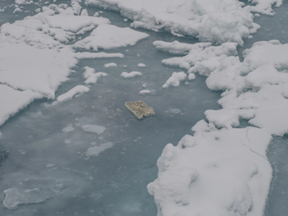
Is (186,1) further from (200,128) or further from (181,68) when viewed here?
(200,128)

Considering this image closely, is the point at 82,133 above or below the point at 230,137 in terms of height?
below

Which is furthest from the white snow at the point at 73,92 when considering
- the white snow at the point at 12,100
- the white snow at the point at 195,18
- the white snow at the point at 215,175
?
the white snow at the point at 195,18

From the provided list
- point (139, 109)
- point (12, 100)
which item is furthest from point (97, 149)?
point (12, 100)

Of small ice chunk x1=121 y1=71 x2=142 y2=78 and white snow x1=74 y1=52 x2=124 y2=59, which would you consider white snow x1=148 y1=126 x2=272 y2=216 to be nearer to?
small ice chunk x1=121 y1=71 x2=142 y2=78

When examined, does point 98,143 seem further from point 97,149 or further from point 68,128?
point 68,128

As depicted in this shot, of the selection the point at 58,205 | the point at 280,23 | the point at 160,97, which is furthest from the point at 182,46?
the point at 58,205

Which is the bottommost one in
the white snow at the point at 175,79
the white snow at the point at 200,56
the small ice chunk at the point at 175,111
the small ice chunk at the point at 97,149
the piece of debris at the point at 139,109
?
the small ice chunk at the point at 97,149

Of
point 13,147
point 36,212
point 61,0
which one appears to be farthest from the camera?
point 61,0

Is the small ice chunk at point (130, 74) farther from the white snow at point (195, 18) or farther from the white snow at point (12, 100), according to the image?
the white snow at point (195, 18)
